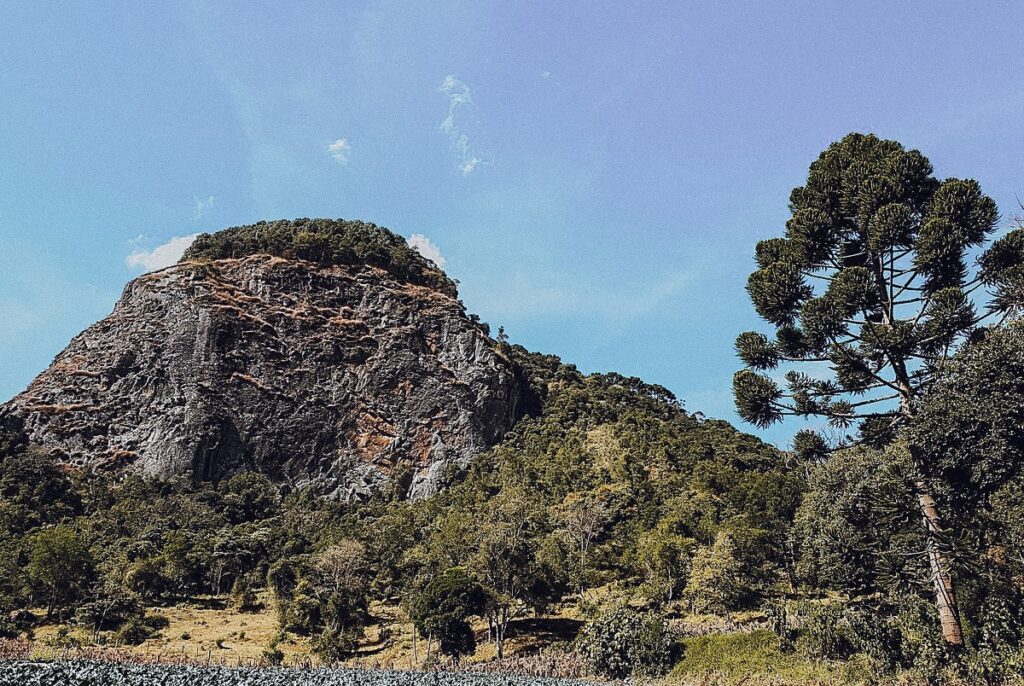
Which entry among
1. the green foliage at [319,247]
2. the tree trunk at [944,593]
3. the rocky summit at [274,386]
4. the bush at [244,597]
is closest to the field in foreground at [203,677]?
the tree trunk at [944,593]

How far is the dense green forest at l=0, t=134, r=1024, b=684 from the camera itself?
17203 millimetres

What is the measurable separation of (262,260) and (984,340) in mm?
97521

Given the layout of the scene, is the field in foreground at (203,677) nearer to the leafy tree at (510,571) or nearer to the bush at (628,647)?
the bush at (628,647)

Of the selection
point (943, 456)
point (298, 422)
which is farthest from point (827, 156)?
point (298, 422)

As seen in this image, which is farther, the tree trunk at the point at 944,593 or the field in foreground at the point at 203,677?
the tree trunk at the point at 944,593

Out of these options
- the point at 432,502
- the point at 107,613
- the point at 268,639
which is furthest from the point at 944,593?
the point at 432,502

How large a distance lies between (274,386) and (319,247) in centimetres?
2549

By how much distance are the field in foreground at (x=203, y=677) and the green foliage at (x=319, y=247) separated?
299 ft

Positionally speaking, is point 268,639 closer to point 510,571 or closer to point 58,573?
point 510,571

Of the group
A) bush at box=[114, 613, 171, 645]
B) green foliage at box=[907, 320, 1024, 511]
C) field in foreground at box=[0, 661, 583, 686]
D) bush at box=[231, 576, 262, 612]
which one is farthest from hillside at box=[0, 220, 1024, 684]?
field in foreground at box=[0, 661, 583, 686]

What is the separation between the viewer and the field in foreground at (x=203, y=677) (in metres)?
15.0

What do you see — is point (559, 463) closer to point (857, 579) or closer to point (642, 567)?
point (642, 567)

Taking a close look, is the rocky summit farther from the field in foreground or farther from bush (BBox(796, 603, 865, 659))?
the field in foreground

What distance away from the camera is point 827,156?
21766 millimetres
